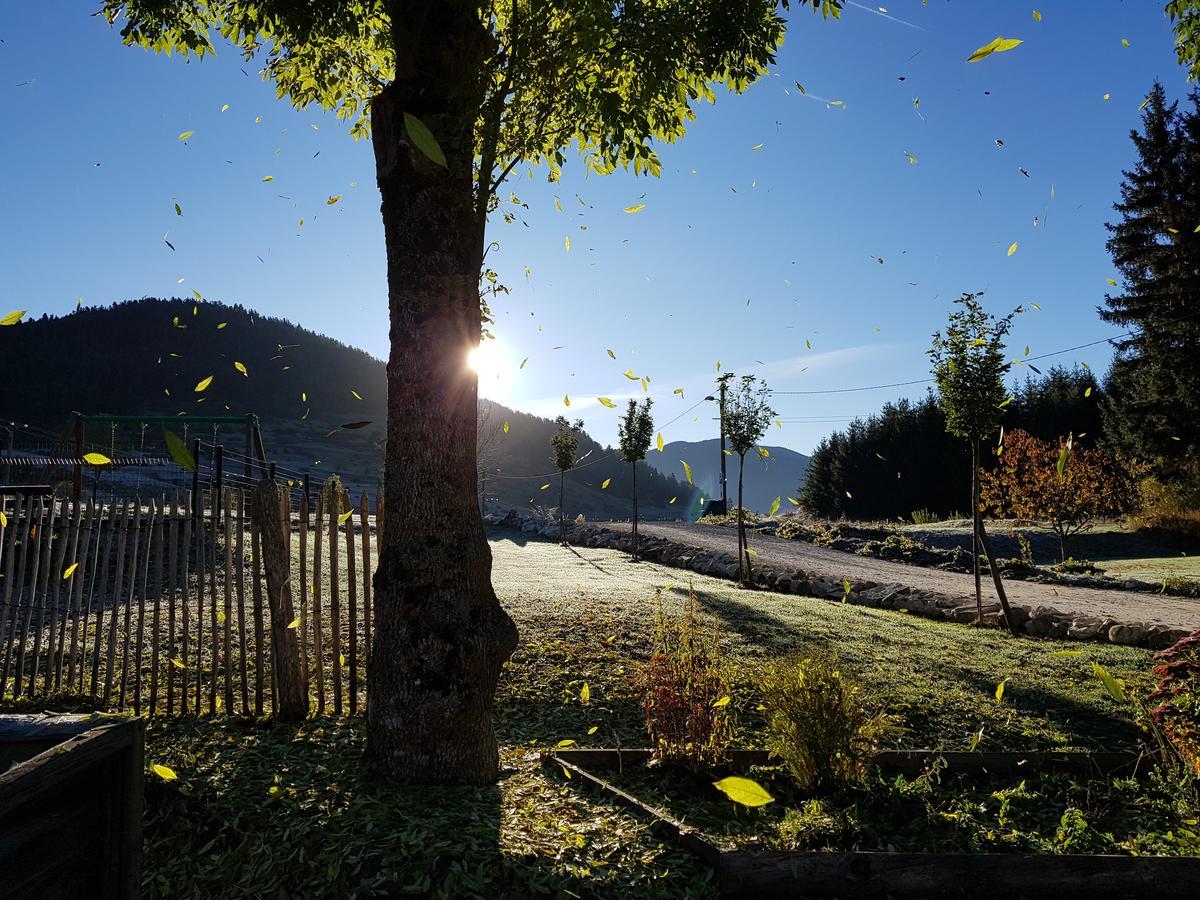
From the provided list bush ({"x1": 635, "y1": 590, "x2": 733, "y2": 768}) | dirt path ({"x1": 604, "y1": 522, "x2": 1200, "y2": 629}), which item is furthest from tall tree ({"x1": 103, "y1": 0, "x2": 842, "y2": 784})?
dirt path ({"x1": 604, "y1": 522, "x2": 1200, "y2": 629})

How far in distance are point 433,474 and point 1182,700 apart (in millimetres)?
5242

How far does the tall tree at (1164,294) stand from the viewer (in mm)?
26781

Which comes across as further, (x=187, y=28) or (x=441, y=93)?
(x=187, y=28)

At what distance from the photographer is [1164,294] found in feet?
91.5

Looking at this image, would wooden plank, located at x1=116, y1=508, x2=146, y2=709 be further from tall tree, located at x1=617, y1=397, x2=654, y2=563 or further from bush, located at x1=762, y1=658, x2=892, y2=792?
tall tree, located at x1=617, y1=397, x2=654, y2=563

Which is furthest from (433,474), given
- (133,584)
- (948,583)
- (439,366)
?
(948,583)

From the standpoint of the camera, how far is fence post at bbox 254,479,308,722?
5.84 meters

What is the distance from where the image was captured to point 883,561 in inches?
863

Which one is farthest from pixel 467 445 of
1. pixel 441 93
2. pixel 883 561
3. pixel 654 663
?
pixel 883 561

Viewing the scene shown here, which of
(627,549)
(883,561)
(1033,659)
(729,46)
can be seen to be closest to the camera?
(729,46)

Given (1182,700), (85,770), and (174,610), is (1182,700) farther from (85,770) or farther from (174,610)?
(174,610)

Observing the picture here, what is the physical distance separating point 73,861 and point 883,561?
73.7 ft

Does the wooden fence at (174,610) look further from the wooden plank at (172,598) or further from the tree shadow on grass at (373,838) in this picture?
the tree shadow on grass at (373,838)

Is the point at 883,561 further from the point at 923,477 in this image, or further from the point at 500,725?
the point at 923,477
